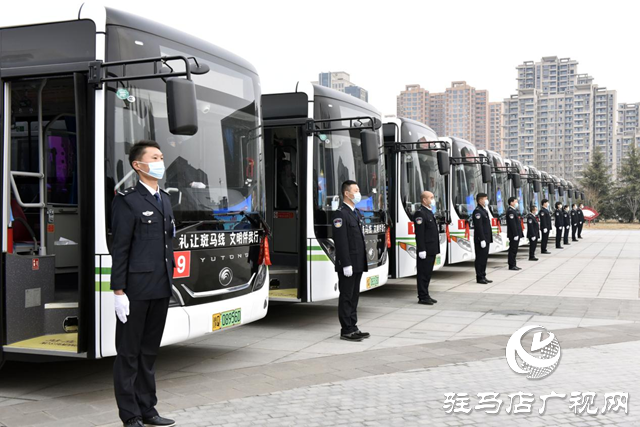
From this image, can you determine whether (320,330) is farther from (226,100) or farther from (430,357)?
(226,100)

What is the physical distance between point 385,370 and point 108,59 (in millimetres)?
3912

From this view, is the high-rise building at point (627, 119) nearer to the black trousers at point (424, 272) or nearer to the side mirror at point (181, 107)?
the black trousers at point (424, 272)

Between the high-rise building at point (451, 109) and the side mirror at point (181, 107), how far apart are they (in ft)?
269

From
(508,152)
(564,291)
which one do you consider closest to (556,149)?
(508,152)

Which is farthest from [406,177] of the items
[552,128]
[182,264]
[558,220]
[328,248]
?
[552,128]

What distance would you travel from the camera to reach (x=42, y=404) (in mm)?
5738

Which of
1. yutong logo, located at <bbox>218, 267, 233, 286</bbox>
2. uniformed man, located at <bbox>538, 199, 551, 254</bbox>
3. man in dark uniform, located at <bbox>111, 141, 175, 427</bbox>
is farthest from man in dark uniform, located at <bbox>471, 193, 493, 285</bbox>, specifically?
uniformed man, located at <bbox>538, 199, 551, 254</bbox>

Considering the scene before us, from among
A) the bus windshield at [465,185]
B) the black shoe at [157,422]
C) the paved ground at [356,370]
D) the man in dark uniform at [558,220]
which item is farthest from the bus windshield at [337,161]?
the man in dark uniform at [558,220]

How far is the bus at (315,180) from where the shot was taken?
910cm

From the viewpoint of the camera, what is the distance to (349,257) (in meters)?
8.22

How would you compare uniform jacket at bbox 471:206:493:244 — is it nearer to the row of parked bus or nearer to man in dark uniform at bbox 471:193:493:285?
man in dark uniform at bbox 471:193:493:285

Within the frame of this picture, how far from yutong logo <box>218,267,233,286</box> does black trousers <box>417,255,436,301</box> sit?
523cm

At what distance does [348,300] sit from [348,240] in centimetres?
74

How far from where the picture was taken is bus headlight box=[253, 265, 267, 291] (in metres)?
7.34
